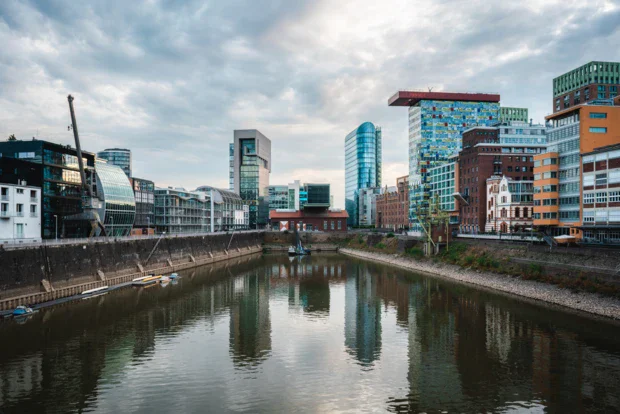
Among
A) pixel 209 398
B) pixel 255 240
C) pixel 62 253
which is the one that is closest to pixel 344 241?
pixel 255 240

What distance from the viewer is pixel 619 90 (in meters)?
152

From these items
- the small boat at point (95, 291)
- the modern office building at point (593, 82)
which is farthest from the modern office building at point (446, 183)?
the small boat at point (95, 291)

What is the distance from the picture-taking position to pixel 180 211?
14338 centimetres

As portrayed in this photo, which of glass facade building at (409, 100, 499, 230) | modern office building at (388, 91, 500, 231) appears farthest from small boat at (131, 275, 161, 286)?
glass facade building at (409, 100, 499, 230)

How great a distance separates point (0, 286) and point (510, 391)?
49402mm

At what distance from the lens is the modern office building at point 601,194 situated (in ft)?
203

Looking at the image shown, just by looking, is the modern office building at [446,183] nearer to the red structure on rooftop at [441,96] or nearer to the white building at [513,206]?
the white building at [513,206]

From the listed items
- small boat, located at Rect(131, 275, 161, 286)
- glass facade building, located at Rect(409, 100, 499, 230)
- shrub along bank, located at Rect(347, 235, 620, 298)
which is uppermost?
glass facade building, located at Rect(409, 100, 499, 230)

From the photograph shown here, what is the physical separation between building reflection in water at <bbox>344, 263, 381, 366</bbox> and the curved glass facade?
62.1 metres

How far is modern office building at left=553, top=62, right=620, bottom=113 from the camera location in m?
152

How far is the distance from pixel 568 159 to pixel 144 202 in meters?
111

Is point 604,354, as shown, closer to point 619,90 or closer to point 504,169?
point 504,169

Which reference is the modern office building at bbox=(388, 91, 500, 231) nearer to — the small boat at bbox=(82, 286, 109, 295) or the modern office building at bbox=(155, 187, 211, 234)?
the modern office building at bbox=(155, 187, 211, 234)

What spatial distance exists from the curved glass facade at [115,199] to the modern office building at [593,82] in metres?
150
